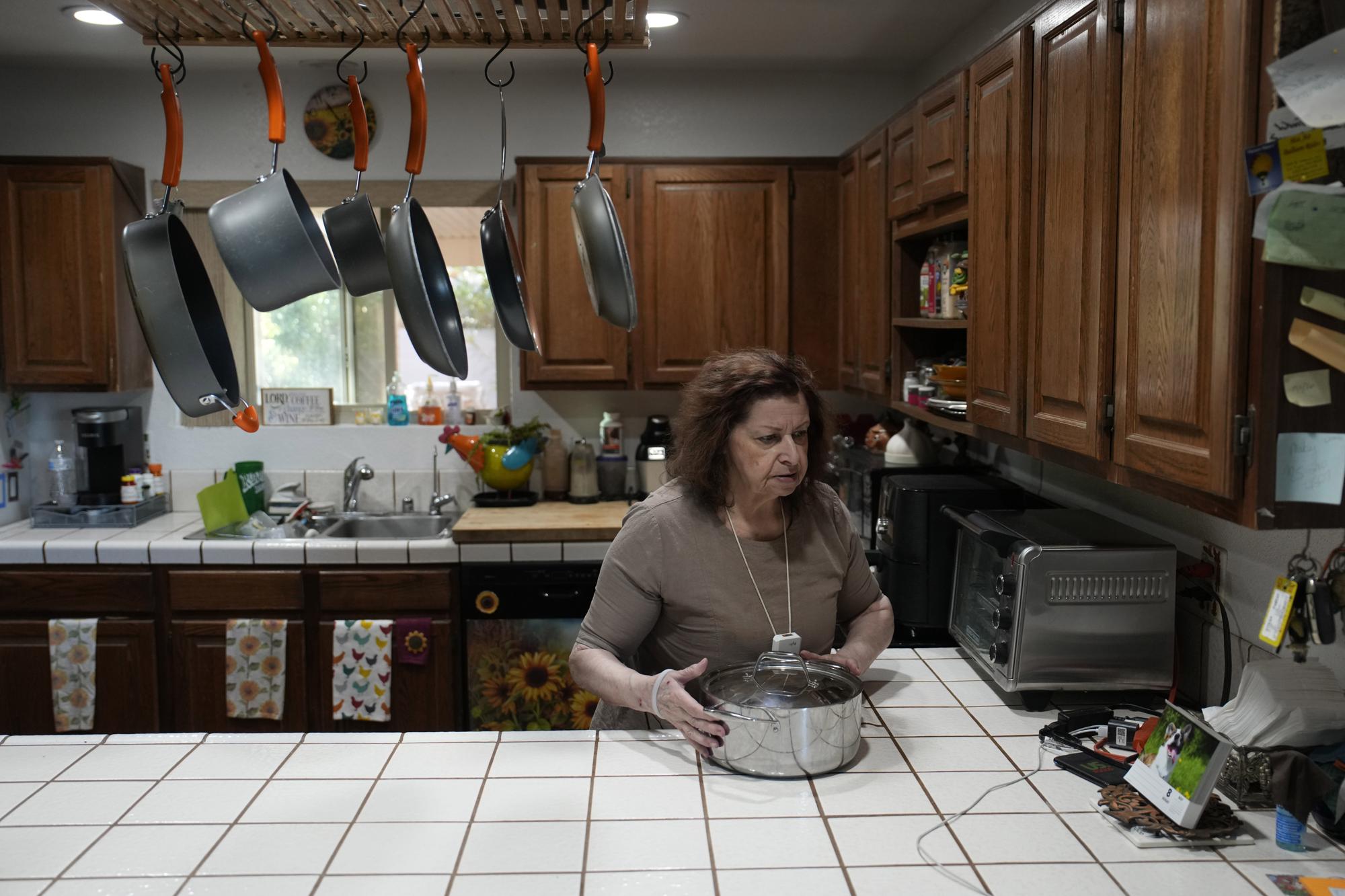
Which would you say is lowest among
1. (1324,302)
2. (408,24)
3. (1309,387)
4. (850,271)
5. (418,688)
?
(418,688)

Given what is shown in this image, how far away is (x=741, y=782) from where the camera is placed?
1.64 meters

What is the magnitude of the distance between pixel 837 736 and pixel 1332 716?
68 centimetres

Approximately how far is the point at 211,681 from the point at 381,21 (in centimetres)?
254

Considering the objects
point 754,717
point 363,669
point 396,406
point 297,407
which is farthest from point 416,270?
point 297,407

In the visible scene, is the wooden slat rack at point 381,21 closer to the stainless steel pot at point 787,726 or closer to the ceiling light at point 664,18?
the stainless steel pot at point 787,726

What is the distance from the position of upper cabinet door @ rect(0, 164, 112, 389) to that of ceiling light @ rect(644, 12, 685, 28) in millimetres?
1944

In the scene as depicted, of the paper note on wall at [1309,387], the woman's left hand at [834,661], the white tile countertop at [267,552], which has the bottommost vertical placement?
the white tile countertop at [267,552]

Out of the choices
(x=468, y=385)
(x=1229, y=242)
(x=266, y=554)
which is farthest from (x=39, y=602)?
(x=1229, y=242)

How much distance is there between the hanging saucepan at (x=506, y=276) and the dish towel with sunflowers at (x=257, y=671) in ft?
6.62

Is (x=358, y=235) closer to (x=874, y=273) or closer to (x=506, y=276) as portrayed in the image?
(x=506, y=276)

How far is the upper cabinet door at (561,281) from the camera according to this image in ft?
12.2

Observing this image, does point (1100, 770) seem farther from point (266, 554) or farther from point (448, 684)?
point (266, 554)

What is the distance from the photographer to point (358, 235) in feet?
5.24

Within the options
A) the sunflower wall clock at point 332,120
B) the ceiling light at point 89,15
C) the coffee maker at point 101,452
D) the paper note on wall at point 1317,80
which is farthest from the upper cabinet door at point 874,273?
the coffee maker at point 101,452
